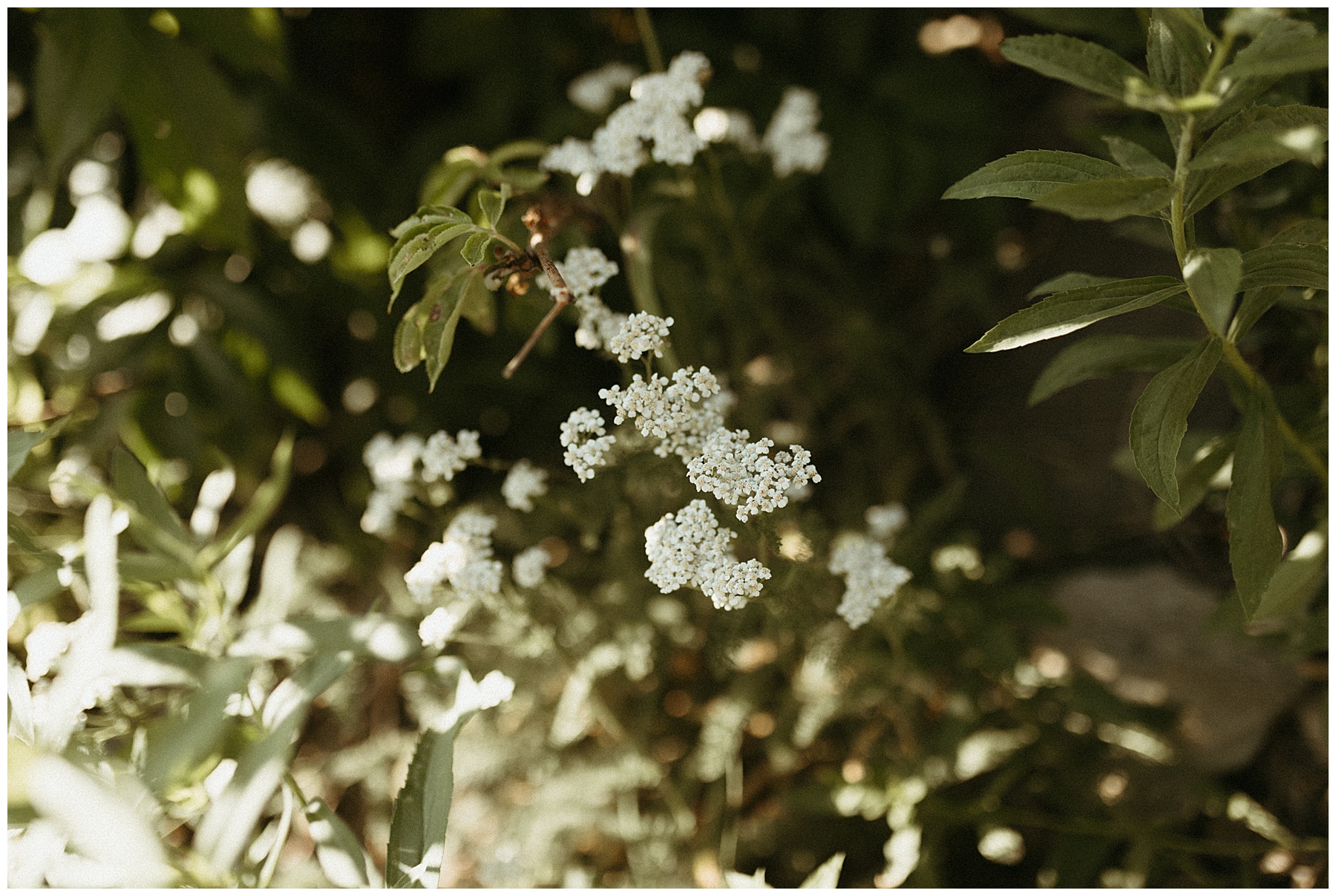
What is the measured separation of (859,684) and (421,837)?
65 centimetres

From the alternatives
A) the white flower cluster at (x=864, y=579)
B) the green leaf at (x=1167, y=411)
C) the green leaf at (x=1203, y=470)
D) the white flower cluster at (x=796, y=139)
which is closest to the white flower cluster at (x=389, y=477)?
the white flower cluster at (x=864, y=579)

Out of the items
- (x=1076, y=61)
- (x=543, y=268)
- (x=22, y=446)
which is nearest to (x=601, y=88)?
(x=543, y=268)

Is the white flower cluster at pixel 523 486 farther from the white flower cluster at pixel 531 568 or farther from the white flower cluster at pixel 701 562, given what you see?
the white flower cluster at pixel 701 562

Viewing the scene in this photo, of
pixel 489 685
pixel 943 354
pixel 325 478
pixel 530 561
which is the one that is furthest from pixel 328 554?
pixel 943 354

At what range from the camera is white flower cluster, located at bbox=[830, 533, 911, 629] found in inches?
30.3

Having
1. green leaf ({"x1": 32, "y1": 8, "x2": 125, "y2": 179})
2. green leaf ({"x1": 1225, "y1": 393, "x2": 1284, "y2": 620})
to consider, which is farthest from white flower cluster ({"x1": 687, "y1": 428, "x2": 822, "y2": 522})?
green leaf ({"x1": 32, "y1": 8, "x2": 125, "y2": 179})

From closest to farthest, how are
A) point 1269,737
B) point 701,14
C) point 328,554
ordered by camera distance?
point 1269,737 < point 701,14 < point 328,554

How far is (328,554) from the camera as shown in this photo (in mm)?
1532

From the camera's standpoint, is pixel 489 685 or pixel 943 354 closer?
pixel 489 685

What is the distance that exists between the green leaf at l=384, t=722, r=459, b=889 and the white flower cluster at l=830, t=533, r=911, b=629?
38 centimetres

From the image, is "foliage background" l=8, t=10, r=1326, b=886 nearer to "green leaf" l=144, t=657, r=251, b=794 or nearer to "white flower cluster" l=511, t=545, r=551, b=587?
"white flower cluster" l=511, t=545, r=551, b=587

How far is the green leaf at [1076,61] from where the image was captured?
1.94 ft

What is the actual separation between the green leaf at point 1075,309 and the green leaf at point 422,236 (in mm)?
403

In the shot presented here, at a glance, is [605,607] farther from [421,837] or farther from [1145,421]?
[1145,421]
